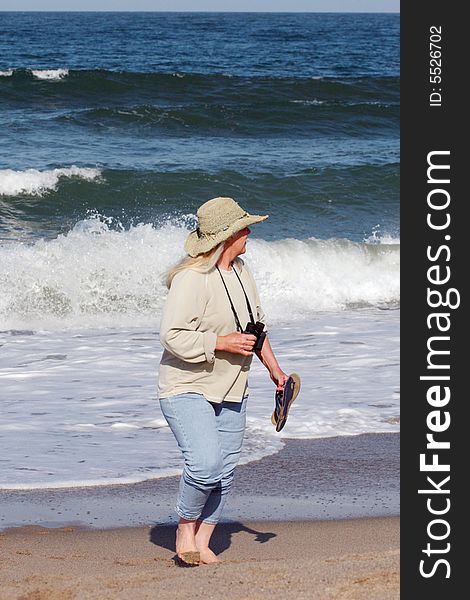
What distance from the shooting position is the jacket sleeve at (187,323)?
4.19 meters

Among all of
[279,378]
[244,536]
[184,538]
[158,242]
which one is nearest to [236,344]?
[279,378]

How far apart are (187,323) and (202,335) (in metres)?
0.08

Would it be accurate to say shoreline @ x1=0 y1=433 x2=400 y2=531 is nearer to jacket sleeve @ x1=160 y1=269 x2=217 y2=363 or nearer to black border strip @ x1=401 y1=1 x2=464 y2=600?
black border strip @ x1=401 y1=1 x2=464 y2=600

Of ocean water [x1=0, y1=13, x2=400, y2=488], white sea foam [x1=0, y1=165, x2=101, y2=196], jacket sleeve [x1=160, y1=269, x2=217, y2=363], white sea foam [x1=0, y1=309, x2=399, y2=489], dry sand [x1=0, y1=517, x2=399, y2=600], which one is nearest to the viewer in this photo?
dry sand [x1=0, y1=517, x2=399, y2=600]

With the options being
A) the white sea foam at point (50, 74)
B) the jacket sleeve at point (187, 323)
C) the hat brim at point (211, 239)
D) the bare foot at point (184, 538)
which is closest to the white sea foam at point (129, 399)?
the bare foot at point (184, 538)

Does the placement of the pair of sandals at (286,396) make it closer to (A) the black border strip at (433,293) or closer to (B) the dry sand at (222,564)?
(A) the black border strip at (433,293)

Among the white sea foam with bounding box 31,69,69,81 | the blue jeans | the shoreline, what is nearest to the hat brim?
the blue jeans

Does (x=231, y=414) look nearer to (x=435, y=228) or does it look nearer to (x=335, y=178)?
(x=435, y=228)

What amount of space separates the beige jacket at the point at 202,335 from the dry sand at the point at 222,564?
727 mm

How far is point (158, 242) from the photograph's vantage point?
12.7m

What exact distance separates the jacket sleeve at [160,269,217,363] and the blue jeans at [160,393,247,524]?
0.67 ft

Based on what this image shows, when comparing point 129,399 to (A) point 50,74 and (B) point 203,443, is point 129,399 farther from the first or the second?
(A) point 50,74

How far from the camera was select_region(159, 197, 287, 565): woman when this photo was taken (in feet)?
13.9

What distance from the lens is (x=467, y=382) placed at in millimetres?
4641
